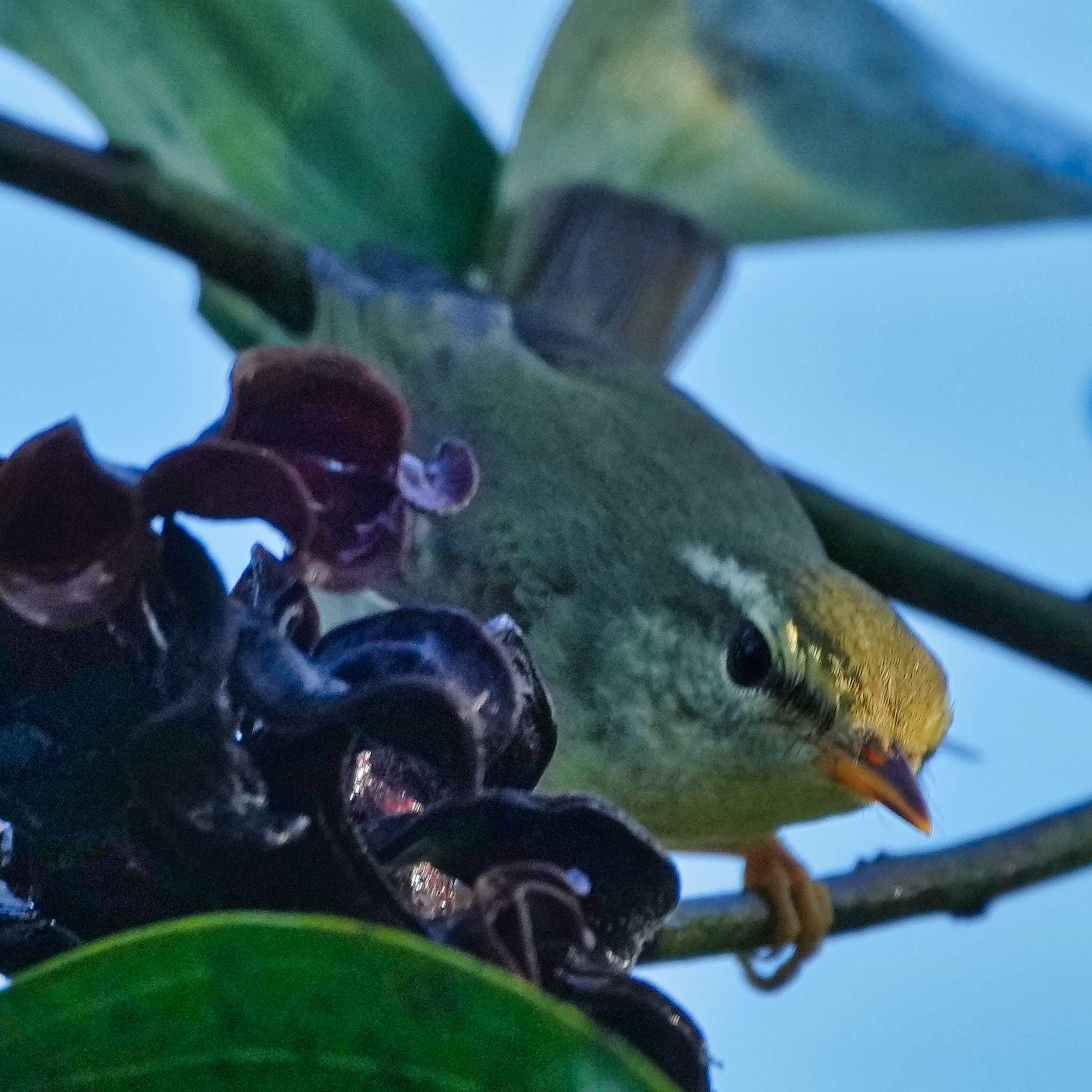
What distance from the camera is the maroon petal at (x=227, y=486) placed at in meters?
0.47

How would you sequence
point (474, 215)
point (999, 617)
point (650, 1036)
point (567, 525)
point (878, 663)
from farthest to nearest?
1. point (474, 215)
2. point (999, 617)
3. point (567, 525)
4. point (878, 663)
5. point (650, 1036)

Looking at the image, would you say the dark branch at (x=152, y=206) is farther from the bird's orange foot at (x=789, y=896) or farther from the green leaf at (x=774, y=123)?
the bird's orange foot at (x=789, y=896)

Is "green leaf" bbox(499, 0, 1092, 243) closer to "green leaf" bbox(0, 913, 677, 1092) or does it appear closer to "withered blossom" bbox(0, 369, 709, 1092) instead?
"withered blossom" bbox(0, 369, 709, 1092)

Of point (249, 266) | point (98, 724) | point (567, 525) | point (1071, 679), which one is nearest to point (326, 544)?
point (98, 724)

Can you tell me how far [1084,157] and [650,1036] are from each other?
1.43m

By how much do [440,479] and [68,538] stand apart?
0.53ft

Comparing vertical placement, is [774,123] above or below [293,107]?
above

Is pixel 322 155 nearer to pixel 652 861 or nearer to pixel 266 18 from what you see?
pixel 266 18

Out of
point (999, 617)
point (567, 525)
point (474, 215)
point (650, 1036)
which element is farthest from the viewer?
point (474, 215)

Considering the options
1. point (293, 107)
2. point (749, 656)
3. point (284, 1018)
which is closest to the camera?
point (284, 1018)

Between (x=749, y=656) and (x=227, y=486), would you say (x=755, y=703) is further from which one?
(x=227, y=486)

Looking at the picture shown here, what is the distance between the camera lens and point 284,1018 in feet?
1.28

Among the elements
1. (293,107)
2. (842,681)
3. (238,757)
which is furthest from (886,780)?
(293,107)

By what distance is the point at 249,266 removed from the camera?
1564 millimetres
